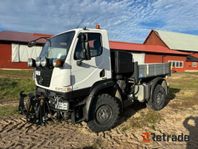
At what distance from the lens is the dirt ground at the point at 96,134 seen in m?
5.38

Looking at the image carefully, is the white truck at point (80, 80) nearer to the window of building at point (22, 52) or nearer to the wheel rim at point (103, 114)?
the wheel rim at point (103, 114)

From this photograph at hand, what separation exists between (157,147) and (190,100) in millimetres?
6339

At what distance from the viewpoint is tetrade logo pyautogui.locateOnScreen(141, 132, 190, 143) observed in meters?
5.74

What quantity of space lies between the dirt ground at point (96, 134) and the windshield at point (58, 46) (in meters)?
2.06

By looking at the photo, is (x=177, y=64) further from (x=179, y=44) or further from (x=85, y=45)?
(x=85, y=45)

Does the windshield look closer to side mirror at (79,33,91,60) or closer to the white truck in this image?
the white truck

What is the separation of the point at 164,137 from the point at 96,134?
179 cm

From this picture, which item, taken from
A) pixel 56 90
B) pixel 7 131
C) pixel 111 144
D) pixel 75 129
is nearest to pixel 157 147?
pixel 111 144

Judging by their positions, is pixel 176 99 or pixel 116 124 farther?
pixel 176 99

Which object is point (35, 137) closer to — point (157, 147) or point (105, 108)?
point (105, 108)

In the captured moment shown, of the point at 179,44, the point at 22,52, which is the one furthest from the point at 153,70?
the point at 179,44

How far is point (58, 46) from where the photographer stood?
20.0ft

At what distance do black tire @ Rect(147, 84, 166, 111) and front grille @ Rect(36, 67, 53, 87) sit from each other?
4.11 metres

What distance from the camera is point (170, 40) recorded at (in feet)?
158
